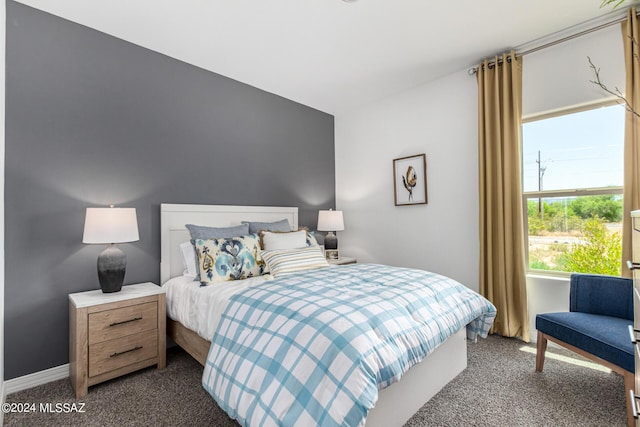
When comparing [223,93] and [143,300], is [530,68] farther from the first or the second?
[143,300]

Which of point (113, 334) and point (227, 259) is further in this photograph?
point (227, 259)

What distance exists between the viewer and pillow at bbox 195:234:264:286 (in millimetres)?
2416

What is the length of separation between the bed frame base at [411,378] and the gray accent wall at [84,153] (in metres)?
0.86

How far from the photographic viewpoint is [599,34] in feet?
8.04

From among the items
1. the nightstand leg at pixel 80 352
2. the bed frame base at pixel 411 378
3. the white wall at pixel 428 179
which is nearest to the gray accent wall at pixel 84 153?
the nightstand leg at pixel 80 352

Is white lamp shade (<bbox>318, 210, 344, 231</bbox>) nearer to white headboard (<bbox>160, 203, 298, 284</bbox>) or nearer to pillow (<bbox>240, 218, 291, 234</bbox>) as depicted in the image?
pillow (<bbox>240, 218, 291, 234</bbox>)

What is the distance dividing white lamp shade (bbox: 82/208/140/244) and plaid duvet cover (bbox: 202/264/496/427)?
39.4 inches

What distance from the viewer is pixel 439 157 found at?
342 centimetres

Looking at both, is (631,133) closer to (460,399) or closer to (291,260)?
(460,399)

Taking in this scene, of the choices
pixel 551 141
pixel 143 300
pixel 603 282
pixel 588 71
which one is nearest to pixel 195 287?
pixel 143 300

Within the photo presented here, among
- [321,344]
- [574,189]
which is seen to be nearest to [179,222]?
[321,344]

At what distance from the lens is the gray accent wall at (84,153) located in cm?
215

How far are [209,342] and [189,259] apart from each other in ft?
2.86

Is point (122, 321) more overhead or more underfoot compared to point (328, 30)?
more underfoot
